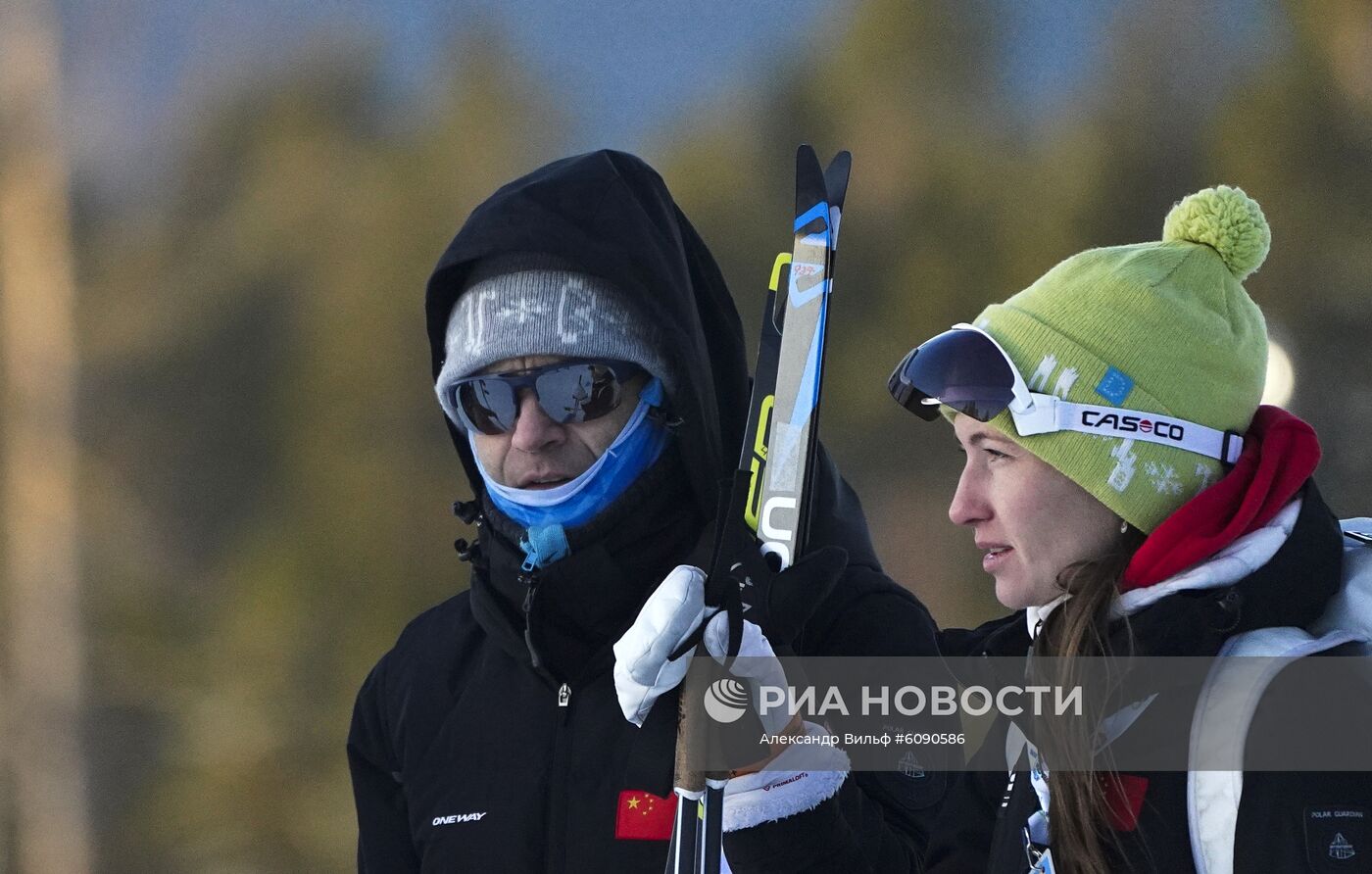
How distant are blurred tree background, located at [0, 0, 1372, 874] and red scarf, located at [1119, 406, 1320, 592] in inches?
110

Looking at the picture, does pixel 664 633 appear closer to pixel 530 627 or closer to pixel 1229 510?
pixel 530 627

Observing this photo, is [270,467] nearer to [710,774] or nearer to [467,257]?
[467,257]

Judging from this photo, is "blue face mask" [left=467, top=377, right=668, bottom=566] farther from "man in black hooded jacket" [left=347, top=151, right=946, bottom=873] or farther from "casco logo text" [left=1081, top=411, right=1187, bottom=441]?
"casco logo text" [left=1081, top=411, right=1187, bottom=441]

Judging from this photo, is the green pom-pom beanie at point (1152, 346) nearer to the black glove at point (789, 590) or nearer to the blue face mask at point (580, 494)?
the black glove at point (789, 590)

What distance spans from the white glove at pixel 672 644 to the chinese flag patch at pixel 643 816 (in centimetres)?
25

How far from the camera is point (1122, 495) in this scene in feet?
5.57

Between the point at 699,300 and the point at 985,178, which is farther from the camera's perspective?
the point at 985,178

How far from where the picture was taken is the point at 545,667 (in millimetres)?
2068

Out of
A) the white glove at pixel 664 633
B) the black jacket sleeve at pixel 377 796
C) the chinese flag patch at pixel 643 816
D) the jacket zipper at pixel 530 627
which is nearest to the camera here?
the white glove at pixel 664 633

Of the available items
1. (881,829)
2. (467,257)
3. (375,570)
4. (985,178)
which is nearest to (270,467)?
(375,570)

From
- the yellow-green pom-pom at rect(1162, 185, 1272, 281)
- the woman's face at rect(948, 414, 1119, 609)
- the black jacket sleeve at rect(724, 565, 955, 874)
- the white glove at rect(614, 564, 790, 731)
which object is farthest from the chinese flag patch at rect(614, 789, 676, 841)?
the yellow-green pom-pom at rect(1162, 185, 1272, 281)

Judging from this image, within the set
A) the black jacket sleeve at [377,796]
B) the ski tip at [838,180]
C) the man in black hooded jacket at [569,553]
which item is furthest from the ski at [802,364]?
the black jacket sleeve at [377,796]

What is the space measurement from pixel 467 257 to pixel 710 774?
0.88m

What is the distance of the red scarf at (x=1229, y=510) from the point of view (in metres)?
1.57
